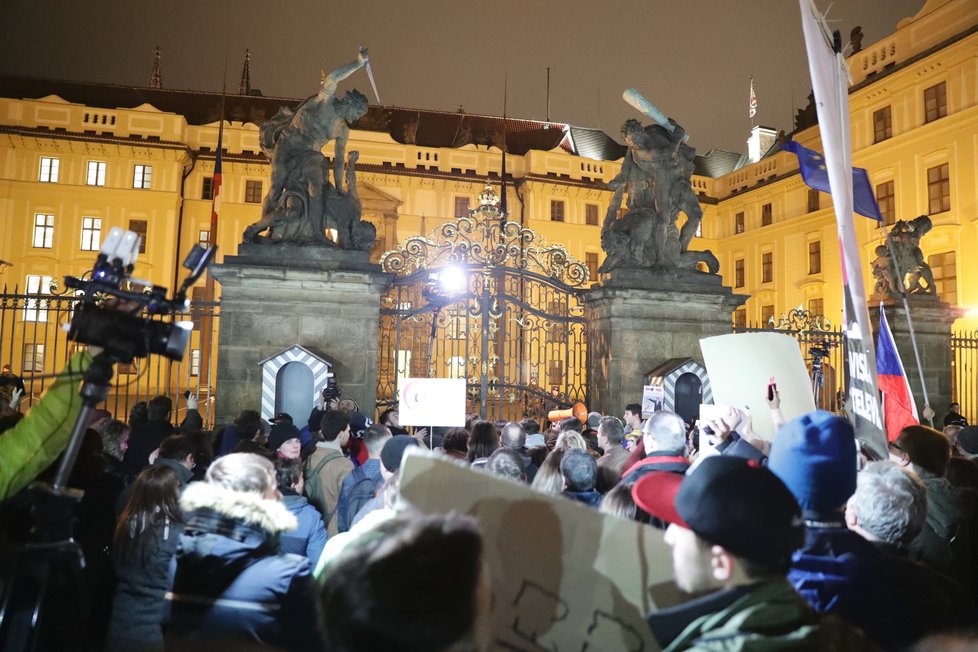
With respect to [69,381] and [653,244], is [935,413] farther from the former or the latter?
[69,381]

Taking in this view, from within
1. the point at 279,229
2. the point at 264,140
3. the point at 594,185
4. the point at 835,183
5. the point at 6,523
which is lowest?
the point at 6,523

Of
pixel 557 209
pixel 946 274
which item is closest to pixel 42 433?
pixel 946 274

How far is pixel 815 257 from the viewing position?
125 ft

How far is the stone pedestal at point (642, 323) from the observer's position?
12242 mm

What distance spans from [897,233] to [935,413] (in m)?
3.53

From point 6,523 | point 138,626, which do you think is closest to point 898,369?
point 138,626

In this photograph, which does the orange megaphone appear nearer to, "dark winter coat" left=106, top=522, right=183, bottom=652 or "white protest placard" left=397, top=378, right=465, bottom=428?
"white protest placard" left=397, top=378, right=465, bottom=428

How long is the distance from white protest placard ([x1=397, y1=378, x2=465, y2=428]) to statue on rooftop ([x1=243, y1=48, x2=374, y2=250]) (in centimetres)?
440

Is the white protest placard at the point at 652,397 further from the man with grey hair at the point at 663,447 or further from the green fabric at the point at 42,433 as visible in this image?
the green fabric at the point at 42,433

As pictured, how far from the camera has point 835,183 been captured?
14.4 feet

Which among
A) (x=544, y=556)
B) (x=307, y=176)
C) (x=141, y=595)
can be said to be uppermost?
(x=307, y=176)

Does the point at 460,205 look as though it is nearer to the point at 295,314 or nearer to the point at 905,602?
the point at 295,314

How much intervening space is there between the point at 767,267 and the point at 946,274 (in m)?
13.1

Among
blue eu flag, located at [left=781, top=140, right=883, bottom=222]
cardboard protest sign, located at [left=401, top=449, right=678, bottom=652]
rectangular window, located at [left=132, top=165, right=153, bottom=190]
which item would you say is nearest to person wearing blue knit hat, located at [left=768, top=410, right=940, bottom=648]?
cardboard protest sign, located at [left=401, top=449, right=678, bottom=652]
